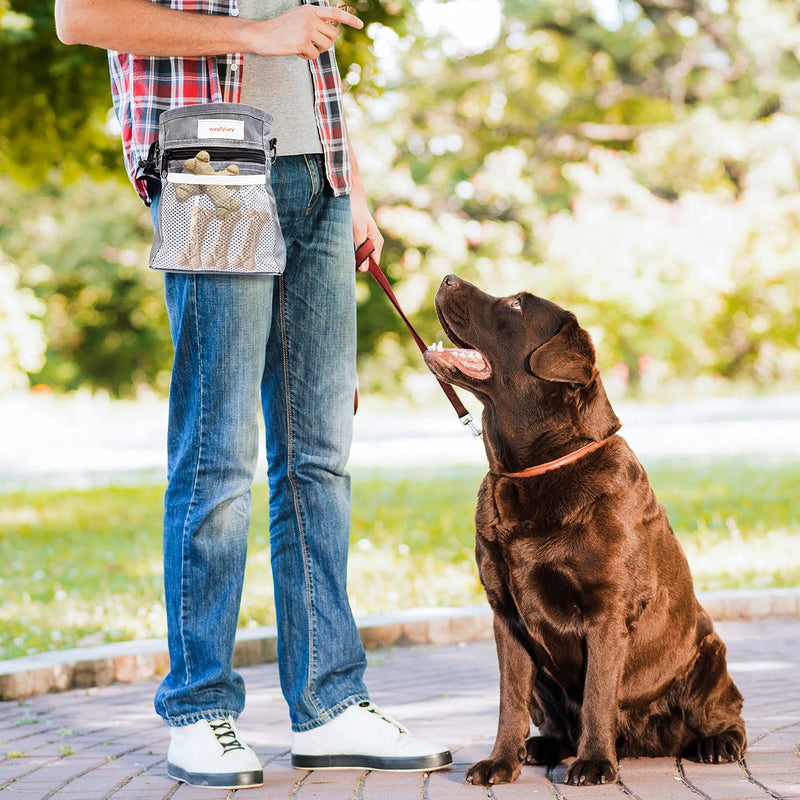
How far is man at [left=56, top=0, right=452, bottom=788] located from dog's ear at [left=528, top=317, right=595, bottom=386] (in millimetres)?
521

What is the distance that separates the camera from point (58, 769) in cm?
339

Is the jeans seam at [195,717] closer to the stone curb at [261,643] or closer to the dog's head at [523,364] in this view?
the dog's head at [523,364]

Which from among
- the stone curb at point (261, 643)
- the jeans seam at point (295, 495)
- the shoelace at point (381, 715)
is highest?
the jeans seam at point (295, 495)

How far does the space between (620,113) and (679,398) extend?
6647mm

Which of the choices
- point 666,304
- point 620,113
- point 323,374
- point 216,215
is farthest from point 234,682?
point 620,113

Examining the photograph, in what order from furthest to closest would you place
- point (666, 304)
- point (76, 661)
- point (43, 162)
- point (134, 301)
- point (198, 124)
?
point (134, 301) → point (666, 304) → point (43, 162) → point (76, 661) → point (198, 124)

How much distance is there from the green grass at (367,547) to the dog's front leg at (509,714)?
2.48 m

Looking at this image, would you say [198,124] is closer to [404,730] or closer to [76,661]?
[404,730]

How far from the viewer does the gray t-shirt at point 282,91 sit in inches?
122

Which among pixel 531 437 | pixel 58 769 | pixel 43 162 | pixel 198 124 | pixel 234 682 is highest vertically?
pixel 43 162

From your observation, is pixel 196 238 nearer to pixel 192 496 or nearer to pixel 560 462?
pixel 192 496

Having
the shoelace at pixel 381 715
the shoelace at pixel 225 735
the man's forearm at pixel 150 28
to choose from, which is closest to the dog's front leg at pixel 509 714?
the shoelace at pixel 381 715

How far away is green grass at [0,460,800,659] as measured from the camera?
19.2 ft

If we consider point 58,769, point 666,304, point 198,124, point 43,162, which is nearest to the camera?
point 198,124
